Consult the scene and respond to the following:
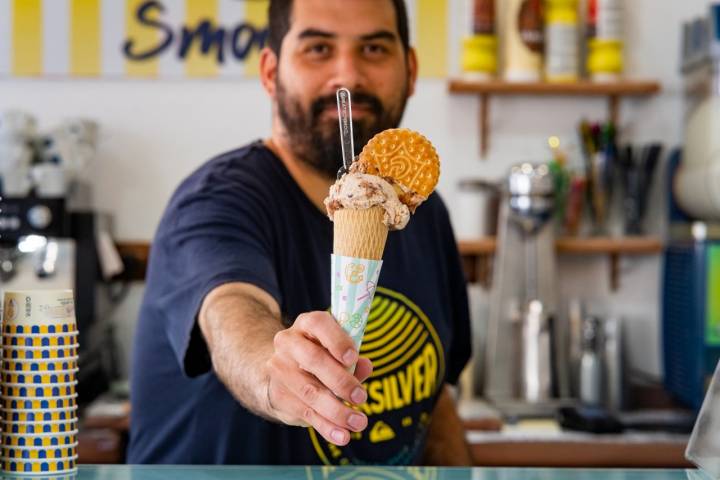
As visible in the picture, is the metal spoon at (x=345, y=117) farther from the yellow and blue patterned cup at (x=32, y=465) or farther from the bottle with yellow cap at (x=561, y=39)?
the bottle with yellow cap at (x=561, y=39)

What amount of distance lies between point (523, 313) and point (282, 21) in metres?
1.51

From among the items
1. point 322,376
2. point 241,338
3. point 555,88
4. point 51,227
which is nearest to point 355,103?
point 241,338

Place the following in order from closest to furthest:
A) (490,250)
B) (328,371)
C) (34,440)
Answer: (328,371) < (34,440) < (490,250)

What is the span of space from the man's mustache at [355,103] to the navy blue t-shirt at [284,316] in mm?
96

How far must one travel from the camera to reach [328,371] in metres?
0.95

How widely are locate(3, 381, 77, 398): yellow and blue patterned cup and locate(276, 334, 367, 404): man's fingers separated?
1.10ft

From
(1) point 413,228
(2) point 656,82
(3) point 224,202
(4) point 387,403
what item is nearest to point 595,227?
(2) point 656,82

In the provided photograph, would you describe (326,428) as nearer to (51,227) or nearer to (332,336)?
(332,336)

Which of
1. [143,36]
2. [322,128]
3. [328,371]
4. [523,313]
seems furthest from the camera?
[143,36]

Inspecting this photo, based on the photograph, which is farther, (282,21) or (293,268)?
(282,21)

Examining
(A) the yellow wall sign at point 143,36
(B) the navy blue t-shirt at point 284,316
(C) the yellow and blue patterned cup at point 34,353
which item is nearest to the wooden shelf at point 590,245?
(A) the yellow wall sign at point 143,36

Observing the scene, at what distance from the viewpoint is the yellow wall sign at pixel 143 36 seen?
129 inches

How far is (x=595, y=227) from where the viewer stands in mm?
3234

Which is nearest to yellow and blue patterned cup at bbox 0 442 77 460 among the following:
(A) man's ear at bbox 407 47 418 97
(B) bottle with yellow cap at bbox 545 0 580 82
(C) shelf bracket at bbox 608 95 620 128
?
(A) man's ear at bbox 407 47 418 97
